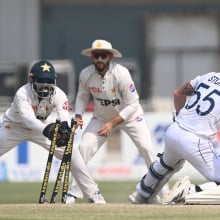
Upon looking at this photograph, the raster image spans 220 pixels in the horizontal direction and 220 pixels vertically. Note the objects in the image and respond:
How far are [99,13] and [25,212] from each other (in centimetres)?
2239

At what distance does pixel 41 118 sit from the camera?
12484 mm

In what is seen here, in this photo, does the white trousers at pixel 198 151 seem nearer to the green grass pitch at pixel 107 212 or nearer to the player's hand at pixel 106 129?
the green grass pitch at pixel 107 212

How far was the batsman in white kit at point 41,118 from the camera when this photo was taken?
39.1 feet

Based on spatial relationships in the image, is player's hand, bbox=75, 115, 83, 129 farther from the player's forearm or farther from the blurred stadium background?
the blurred stadium background

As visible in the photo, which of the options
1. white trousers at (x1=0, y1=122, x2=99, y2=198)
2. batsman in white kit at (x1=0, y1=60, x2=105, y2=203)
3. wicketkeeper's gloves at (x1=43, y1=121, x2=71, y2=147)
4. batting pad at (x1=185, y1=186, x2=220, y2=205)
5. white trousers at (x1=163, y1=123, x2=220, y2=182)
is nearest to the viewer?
batting pad at (x1=185, y1=186, x2=220, y2=205)

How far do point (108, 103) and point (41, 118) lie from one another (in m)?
1.18

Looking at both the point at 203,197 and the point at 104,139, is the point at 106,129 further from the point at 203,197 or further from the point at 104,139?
the point at 203,197

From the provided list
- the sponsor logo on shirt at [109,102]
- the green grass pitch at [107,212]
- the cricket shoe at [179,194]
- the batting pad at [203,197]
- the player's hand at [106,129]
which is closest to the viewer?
the green grass pitch at [107,212]

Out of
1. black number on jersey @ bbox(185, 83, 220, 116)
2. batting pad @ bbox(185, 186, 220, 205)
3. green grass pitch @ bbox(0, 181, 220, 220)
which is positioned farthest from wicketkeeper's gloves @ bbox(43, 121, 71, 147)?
batting pad @ bbox(185, 186, 220, 205)

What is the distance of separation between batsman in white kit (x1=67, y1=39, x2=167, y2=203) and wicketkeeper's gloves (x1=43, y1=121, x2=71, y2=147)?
4.48ft

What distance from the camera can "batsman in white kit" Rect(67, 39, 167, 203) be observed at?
43.0ft

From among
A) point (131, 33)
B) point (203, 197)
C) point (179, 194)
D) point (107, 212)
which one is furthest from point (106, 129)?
point (131, 33)

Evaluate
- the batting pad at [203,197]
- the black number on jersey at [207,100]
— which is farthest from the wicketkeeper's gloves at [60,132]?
the batting pad at [203,197]

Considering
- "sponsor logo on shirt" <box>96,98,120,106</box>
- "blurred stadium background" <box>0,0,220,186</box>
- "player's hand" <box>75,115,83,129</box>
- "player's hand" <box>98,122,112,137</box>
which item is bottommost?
"blurred stadium background" <box>0,0,220,186</box>
